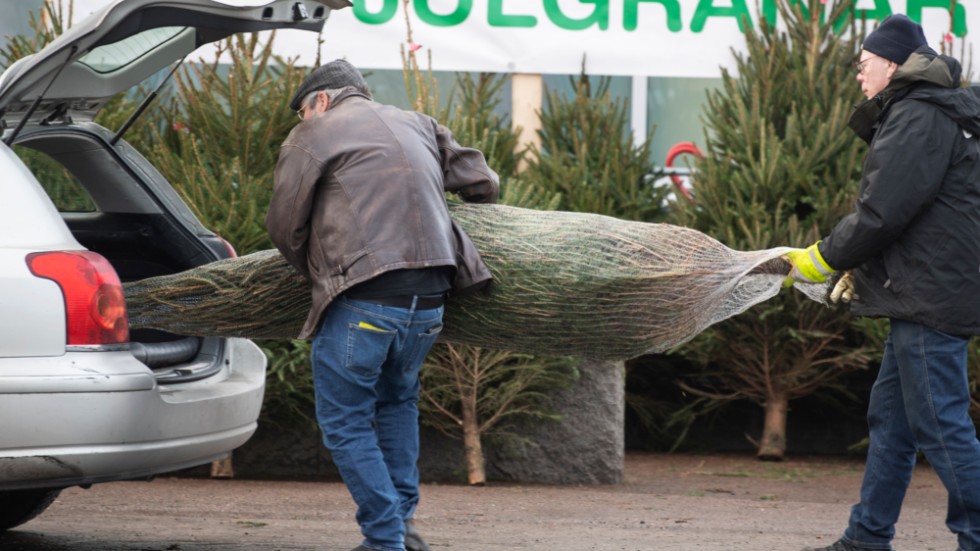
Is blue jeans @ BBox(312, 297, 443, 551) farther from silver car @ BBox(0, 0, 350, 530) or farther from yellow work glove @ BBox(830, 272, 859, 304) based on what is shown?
yellow work glove @ BBox(830, 272, 859, 304)

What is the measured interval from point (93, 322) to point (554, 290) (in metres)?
1.56

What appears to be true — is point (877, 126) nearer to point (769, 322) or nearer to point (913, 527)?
point (913, 527)

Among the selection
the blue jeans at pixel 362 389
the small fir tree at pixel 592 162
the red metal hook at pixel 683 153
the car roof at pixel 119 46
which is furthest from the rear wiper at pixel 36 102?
the red metal hook at pixel 683 153

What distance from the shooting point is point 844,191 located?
7.05 metres

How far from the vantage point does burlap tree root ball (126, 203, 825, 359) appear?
4406 millimetres

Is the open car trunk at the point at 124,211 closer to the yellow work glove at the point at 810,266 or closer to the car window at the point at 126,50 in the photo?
the car window at the point at 126,50

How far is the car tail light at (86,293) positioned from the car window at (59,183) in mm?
1190

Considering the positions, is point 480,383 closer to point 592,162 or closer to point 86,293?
point 592,162

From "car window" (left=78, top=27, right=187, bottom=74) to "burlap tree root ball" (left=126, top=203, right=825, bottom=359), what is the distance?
0.81m

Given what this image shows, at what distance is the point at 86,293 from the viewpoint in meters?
3.85

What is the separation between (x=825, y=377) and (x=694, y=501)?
1.43m

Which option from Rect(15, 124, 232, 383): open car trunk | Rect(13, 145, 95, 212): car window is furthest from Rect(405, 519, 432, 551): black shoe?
Rect(13, 145, 95, 212): car window

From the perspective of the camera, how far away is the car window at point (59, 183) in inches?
197

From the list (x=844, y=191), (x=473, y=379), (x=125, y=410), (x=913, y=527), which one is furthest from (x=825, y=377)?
(x=125, y=410)
